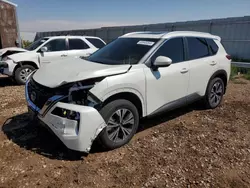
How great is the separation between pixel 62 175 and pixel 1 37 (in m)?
13.0

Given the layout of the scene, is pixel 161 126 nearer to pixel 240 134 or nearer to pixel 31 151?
pixel 240 134

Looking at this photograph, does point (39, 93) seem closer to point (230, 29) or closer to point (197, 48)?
point (197, 48)

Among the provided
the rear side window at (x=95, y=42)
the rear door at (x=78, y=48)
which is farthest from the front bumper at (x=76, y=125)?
the rear side window at (x=95, y=42)

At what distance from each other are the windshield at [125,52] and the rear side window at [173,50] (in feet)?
0.58

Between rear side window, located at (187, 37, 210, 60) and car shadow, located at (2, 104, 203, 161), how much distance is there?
4.23ft

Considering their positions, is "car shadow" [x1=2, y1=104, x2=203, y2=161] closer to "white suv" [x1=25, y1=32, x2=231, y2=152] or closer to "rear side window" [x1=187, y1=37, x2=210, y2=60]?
"white suv" [x1=25, y1=32, x2=231, y2=152]

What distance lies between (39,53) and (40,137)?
16.0 feet

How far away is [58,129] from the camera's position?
2.95m

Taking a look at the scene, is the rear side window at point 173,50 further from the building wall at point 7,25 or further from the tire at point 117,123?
the building wall at point 7,25

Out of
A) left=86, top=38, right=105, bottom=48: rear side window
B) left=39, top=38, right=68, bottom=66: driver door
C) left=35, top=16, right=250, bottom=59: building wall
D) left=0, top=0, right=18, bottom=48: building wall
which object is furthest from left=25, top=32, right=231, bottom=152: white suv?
left=0, top=0, right=18, bottom=48: building wall

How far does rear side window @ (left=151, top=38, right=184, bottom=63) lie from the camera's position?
3.92 metres

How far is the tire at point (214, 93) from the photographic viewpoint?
16.1 feet

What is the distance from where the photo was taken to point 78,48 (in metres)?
8.42

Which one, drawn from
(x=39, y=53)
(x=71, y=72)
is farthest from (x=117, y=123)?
(x=39, y=53)
